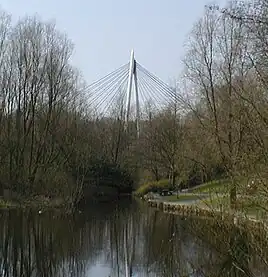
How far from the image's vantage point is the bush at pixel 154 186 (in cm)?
3509

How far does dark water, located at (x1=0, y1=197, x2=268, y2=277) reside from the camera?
9.80 m

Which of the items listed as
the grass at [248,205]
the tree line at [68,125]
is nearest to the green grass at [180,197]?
the tree line at [68,125]

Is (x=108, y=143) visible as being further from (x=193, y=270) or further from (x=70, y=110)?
(x=193, y=270)

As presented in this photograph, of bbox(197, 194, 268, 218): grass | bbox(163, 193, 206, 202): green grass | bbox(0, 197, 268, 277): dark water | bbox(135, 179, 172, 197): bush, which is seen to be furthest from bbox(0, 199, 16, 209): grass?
bbox(197, 194, 268, 218): grass

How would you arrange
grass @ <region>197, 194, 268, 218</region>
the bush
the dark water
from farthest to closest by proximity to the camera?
the bush < the dark water < grass @ <region>197, 194, 268, 218</region>

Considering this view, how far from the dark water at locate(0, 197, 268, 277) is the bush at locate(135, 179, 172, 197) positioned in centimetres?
1169

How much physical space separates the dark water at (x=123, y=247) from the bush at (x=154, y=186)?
460 inches

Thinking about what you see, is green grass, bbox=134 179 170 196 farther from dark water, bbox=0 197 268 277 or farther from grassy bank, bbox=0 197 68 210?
dark water, bbox=0 197 268 277

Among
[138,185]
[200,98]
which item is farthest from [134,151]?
[200,98]

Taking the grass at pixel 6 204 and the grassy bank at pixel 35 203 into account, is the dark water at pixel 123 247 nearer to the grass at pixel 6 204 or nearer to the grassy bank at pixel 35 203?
the grass at pixel 6 204

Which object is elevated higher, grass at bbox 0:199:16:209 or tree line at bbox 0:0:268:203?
tree line at bbox 0:0:268:203

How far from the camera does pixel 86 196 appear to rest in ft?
116

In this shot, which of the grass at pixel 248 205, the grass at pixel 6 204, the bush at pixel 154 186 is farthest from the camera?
the bush at pixel 154 186

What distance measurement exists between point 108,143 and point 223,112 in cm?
2310
